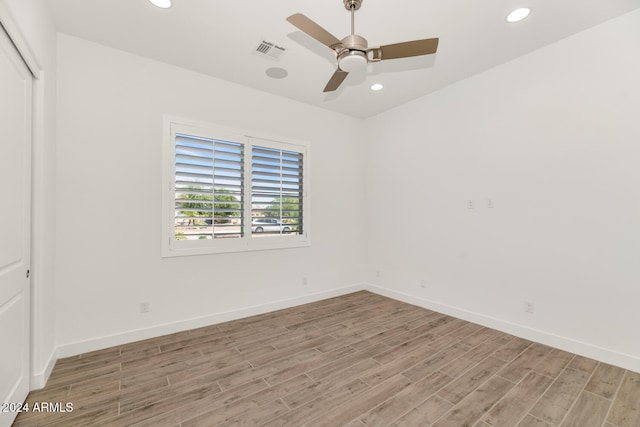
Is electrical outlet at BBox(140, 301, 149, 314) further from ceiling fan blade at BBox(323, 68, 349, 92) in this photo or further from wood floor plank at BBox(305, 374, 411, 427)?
ceiling fan blade at BBox(323, 68, 349, 92)

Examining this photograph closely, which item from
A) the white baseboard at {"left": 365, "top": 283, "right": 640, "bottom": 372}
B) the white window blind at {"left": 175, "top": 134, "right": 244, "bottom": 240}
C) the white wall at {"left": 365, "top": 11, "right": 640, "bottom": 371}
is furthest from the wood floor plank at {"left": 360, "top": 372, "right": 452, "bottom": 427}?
the white window blind at {"left": 175, "top": 134, "right": 244, "bottom": 240}

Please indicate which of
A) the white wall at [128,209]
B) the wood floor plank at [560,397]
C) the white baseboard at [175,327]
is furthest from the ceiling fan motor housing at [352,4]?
the white baseboard at [175,327]

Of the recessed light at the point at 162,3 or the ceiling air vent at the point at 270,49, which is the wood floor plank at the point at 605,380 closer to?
the ceiling air vent at the point at 270,49

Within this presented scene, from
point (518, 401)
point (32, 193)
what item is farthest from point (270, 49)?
point (518, 401)

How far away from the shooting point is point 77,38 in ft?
8.98

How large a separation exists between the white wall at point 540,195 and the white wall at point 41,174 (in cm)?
406

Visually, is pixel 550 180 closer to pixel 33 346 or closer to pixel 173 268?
pixel 173 268

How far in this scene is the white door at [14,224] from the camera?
165 cm

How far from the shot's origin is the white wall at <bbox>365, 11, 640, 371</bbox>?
2512 millimetres

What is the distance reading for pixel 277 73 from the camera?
3.42m

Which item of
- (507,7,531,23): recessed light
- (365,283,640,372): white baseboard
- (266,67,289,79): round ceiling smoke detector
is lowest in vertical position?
(365,283,640,372): white baseboard

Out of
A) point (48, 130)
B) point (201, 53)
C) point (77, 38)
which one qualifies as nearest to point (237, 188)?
point (201, 53)

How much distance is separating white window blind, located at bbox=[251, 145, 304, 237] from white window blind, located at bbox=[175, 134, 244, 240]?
202 millimetres

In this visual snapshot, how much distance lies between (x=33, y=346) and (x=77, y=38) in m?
2.74
